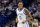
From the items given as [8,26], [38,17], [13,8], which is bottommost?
[8,26]

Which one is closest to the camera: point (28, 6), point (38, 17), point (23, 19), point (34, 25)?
point (23, 19)

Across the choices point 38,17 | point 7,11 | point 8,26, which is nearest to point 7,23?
point 8,26

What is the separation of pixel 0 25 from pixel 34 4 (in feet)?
5.25

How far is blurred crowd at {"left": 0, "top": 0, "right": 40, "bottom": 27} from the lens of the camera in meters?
4.77

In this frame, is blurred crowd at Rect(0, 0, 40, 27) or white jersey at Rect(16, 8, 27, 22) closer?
white jersey at Rect(16, 8, 27, 22)

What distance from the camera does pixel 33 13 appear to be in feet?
15.5

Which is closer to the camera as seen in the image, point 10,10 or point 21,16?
point 21,16

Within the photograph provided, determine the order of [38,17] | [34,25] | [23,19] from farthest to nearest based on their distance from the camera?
[38,17] → [34,25] → [23,19]

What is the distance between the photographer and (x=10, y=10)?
5.05 m

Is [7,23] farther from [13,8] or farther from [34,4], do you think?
[34,4]

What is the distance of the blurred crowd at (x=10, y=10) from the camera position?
15.7 ft

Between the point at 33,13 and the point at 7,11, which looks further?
the point at 7,11

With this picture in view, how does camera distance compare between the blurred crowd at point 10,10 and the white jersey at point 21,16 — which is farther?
the blurred crowd at point 10,10

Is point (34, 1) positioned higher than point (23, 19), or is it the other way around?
point (34, 1)
